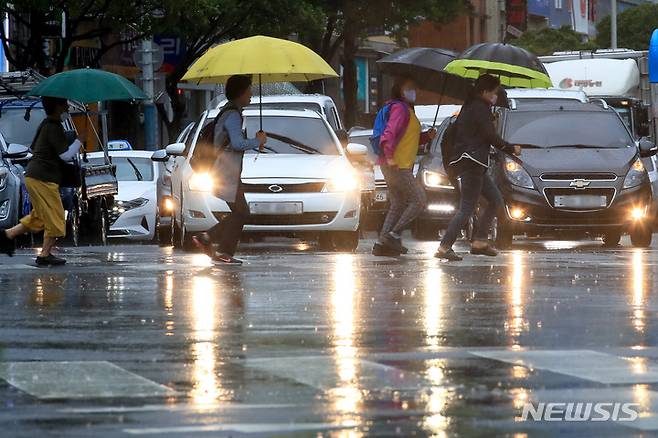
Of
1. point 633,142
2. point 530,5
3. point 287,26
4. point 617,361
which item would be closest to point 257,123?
point 633,142

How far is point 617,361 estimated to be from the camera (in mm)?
9586

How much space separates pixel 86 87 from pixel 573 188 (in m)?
7.57

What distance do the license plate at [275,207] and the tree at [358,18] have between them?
104 feet

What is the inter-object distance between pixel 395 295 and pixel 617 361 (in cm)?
429

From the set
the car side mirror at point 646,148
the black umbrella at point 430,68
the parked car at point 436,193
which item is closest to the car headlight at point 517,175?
the black umbrella at point 430,68

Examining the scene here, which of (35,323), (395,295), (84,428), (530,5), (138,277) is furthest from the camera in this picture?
(530,5)

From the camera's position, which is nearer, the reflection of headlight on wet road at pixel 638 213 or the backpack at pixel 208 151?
the backpack at pixel 208 151

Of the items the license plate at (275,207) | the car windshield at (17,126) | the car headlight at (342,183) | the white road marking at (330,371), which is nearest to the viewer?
the white road marking at (330,371)

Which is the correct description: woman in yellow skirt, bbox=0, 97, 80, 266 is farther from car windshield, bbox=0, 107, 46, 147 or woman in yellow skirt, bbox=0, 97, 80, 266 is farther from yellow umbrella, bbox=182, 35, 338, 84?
car windshield, bbox=0, 107, 46, 147

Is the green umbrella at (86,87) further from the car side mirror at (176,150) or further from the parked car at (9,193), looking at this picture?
the car side mirror at (176,150)

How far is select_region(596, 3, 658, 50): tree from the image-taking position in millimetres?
97188

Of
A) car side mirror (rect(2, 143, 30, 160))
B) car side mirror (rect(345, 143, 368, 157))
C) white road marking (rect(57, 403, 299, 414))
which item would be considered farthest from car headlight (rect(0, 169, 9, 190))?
white road marking (rect(57, 403, 299, 414))

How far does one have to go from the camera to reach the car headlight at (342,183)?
68.2 ft

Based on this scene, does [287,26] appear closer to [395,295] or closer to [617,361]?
[395,295]
